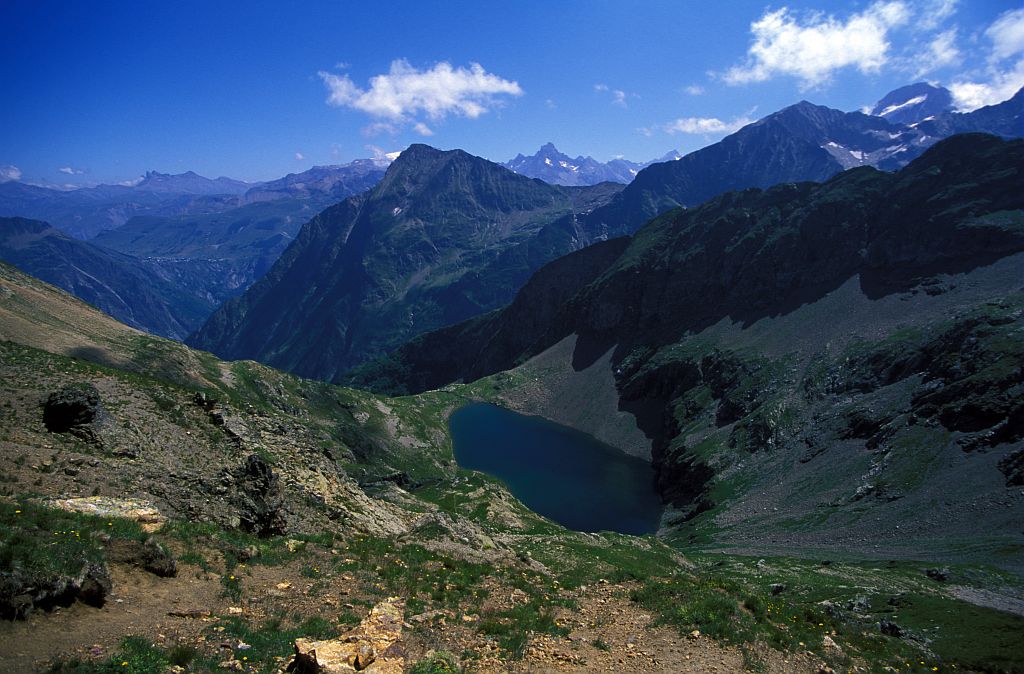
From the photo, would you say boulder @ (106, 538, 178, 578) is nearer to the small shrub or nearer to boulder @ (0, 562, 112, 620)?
boulder @ (0, 562, 112, 620)

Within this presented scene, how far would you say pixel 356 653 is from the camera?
15.8 meters

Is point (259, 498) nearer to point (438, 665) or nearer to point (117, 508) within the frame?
point (117, 508)

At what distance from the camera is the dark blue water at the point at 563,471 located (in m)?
120

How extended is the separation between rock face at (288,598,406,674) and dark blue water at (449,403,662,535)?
98752 millimetres

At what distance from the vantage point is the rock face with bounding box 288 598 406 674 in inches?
595

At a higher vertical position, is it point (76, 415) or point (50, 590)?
point (50, 590)

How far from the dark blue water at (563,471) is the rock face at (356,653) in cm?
9875

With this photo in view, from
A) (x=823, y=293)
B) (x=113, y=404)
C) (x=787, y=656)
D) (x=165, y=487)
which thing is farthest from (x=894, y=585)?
(x=823, y=293)

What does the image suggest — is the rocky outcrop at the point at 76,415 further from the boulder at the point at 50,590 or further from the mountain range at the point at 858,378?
the mountain range at the point at 858,378

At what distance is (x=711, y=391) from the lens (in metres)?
160

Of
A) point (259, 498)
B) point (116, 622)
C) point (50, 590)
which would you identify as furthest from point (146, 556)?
point (259, 498)

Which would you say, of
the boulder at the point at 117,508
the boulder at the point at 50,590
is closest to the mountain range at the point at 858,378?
the boulder at the point at 117,508

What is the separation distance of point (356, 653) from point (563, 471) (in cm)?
13488

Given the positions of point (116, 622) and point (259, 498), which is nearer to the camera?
point (116, 622)
